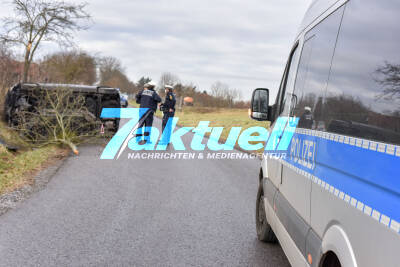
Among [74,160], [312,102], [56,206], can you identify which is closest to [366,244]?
[312,102]

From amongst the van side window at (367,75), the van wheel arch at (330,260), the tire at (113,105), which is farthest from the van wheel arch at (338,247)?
the tire at (113,105)

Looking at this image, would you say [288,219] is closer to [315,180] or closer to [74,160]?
[315,180]

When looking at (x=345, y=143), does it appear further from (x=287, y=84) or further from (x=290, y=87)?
(x=287, y=84)

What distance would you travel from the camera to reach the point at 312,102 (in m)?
3.18

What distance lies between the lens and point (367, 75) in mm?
2234

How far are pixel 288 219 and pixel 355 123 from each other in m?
1.34

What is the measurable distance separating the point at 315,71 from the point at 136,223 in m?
3.17

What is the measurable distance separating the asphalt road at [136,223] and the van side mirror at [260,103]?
138 centimetres

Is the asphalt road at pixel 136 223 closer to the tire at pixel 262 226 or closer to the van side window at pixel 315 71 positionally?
the tire at pixel 262 226

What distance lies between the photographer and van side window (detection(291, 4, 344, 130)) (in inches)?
114

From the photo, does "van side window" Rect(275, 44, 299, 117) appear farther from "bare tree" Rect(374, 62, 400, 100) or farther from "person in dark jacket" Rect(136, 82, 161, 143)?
"person in dark jacket" Rect(136, 82, 161, 143)

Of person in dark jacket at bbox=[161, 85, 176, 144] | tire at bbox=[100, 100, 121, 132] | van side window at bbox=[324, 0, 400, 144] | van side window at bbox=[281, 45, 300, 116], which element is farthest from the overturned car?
van side window at bbox=[324, 0, 400, 144]

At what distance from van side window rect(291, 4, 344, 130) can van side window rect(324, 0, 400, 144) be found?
0.48 feet

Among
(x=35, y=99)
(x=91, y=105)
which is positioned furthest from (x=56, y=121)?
(x=91, y=105)
